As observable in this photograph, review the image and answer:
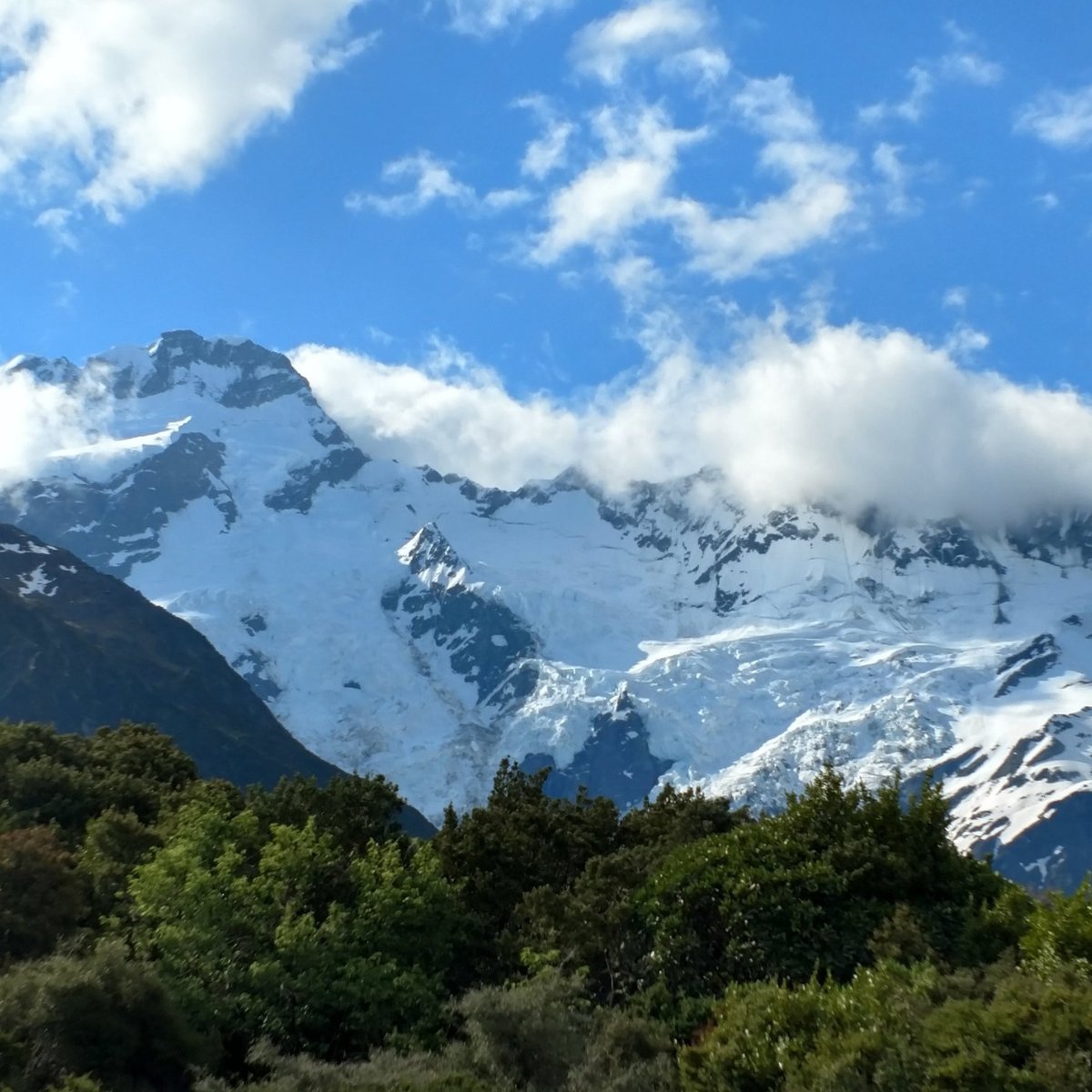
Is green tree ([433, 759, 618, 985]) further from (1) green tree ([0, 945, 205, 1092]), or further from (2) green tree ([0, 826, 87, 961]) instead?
(2) green tree ([0, 826, 87, 961])

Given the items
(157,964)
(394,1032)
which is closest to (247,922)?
(157,964)

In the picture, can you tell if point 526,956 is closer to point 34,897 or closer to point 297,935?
point 297,935

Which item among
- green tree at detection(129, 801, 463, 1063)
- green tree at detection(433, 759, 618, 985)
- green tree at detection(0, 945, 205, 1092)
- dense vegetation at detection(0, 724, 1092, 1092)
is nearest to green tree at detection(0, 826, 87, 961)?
dense vegetation at detection(0, 724, 1092, 1092)

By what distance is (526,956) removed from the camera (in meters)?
36.8

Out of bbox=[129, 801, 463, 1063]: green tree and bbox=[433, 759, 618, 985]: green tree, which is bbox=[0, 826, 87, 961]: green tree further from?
bbox=[433, 759, 618, 985]: green tree

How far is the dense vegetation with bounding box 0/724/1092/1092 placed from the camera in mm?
28547

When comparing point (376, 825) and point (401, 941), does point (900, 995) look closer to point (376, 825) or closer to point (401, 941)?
point (401, 941)

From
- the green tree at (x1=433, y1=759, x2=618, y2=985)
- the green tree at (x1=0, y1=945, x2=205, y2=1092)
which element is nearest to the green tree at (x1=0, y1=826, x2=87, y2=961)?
the green tree at (x1=0, y1=945, x2=205, y2=1092)

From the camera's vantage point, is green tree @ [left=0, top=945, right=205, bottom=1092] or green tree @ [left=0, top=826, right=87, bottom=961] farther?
green tree @ [left=0, top=826, right=87, bottom=961]

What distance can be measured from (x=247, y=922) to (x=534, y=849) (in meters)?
14.6

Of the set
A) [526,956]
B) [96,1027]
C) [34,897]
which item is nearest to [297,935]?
[526,956]

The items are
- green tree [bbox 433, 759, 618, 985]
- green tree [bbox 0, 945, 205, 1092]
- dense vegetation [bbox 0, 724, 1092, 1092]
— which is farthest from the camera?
green tree [bbox 433, 759, 618, 985]

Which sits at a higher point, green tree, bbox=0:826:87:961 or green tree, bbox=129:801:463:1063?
green tree, bbox=0:826:87:961

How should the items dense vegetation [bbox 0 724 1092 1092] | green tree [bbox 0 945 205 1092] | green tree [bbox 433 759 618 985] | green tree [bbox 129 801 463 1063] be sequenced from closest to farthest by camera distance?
dense vegetation [bbox 0 724 1092 1092]
green tree [bbox 0 945 205 1092]
green tree [bbox 129 801 463 1063]
green tree [bbox 433 759 618 985]
